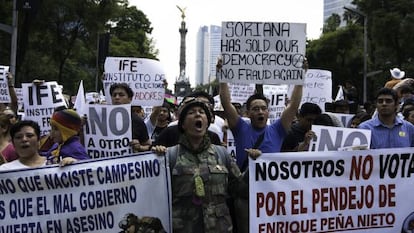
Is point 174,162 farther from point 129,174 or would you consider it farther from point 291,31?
point 291,31

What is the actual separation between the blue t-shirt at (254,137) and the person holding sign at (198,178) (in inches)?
31.2

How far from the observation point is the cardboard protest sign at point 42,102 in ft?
26.0

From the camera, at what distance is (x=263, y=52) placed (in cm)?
616

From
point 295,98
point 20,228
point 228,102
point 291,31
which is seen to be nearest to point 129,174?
point 20,228

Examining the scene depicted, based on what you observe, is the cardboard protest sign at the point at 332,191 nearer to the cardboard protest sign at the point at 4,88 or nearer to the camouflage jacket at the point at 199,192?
the camouflage jacket at the point at 199,192

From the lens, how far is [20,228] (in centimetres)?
462

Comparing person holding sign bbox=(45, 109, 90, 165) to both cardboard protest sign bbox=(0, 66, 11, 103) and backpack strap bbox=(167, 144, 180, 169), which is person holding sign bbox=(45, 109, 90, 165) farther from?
cardboard protest sign bbox=(0, 66, 11, 103)

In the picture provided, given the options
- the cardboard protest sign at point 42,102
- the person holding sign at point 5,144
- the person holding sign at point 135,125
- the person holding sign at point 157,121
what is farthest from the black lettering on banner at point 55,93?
the person holding sign at point 5,144

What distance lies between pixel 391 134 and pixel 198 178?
237cm

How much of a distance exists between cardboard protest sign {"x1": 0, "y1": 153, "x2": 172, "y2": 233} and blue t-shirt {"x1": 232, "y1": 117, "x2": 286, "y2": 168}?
99 cm

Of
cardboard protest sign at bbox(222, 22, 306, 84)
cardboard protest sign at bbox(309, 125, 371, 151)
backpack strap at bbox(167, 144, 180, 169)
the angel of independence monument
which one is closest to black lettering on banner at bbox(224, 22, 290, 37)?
cardboard protest sign at bbox(222, 22, 306, 84)

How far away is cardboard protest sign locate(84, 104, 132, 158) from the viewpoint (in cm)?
622

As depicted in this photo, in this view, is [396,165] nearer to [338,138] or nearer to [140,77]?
[338,138]

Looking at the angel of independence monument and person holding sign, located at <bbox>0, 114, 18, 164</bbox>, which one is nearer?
person holding sign, located at <bbox>0, 114, 18, 164</bbox>
